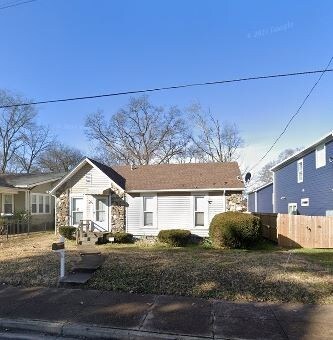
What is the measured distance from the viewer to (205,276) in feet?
28.1

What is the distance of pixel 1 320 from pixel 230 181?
13365mm

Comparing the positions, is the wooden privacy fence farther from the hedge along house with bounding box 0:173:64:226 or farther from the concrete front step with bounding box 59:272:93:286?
the hedge along house with bounding box 0:173:64:226

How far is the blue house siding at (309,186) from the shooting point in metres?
18.3

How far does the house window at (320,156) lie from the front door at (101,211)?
36.8ft

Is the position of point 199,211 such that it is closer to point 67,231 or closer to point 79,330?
point 67,231

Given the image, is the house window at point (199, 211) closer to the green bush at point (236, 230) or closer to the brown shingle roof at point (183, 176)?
the brown shingle roof at point (183, 176)

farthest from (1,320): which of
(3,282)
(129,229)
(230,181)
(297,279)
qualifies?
(230,181)

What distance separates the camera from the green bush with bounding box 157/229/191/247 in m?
16.4

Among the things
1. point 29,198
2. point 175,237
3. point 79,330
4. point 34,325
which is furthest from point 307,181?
point 29,198

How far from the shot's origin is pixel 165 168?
68.3 feet

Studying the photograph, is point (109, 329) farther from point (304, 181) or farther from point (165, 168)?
point (304, 181)

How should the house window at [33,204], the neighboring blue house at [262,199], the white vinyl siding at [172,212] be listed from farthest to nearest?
the neighboring blue house at [262,199] → the house window at [33,204] → the white vinyl siding at [172,212]

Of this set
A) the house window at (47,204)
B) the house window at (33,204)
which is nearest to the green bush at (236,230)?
the house window at (33,204)

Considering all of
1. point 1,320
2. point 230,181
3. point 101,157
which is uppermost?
point 101,157
